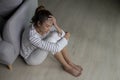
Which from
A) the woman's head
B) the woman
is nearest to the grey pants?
the woman

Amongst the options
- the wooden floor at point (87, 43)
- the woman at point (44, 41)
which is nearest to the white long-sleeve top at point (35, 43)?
the woman at point (44, 41)

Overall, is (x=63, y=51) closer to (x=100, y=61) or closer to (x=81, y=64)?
(x=81, y=64)

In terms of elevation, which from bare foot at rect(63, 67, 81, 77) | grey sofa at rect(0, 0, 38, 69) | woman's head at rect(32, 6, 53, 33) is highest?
woman's head at rect(32, 6, 53, 33)

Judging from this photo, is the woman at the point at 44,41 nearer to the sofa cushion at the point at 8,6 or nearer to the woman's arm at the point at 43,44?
the woman's arm at the point at 43,44

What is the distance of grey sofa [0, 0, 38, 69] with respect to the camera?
1.61m

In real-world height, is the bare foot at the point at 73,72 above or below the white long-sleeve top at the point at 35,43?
below

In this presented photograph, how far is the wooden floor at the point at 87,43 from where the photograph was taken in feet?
6.07

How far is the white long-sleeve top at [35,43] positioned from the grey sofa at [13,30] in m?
0.07

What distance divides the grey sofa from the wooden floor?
232 millimetres

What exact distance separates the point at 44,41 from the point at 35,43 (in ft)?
0.27

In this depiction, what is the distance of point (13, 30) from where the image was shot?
5.41 feet

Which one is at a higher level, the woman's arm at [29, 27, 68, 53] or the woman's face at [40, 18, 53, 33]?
the woman's face at [40, 18, 53, 33]

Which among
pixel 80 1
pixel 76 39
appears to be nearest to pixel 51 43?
pixel 76 39

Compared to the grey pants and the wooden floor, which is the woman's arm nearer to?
the grey pants
